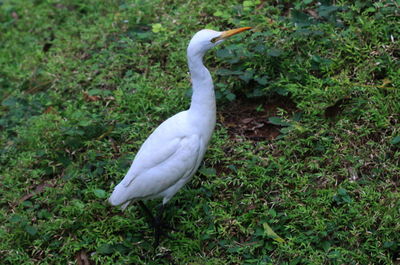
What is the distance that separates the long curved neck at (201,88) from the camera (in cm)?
352

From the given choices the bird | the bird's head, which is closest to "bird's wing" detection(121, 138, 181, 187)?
the bird

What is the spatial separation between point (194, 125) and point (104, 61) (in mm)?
2202

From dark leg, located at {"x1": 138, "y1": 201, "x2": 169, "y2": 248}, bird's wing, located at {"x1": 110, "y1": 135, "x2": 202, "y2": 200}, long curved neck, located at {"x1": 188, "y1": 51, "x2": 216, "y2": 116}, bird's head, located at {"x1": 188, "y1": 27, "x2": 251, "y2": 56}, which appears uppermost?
bird's head, located at {"x1": 188, "y1": 27, "x2": 251, "y2": 56}

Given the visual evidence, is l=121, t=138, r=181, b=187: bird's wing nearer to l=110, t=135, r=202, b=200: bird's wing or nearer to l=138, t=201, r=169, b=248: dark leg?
l=110, t=135, r=202, b=200: bird's wing

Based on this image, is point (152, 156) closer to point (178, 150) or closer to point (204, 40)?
point (178, 150)

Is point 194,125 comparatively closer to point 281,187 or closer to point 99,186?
point 281,187

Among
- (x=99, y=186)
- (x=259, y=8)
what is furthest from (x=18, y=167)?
(x=259, y=8)

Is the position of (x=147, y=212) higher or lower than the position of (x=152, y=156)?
lower

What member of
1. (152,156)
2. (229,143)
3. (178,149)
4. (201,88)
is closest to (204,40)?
(201,88)

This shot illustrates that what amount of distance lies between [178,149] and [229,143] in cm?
86

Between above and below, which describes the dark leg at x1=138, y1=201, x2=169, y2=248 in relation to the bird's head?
below

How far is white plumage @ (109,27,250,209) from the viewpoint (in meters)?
3.57

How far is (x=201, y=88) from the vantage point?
11.7 ft

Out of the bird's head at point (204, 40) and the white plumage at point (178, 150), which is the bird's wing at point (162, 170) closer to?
the white plumage at point (178, 150)
